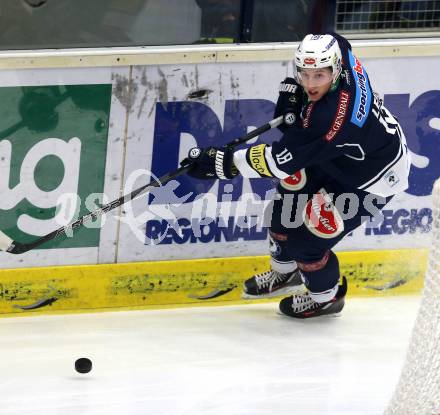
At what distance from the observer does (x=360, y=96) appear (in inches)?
177

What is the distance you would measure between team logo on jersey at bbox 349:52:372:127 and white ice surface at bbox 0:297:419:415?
951mm

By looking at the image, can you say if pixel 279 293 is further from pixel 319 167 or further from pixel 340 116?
pixel 340 116

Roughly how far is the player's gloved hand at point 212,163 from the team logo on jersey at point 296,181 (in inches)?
14.5

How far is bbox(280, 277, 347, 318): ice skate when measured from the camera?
16.4 ft

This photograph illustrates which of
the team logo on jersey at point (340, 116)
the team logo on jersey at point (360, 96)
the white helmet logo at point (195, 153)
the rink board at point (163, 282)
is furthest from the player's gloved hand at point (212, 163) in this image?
the rink board at point (163, 282)

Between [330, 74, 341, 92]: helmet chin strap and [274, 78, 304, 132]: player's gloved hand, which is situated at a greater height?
[330, 74, 341, 92]: helmet chin strap

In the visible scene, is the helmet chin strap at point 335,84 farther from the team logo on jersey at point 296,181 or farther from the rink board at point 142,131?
the rink board at point 142,131

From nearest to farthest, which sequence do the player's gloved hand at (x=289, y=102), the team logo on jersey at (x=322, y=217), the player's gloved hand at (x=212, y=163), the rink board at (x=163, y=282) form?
the player's gloved hand at (x=212, y=163), the player's gloved hand at (x=289, y=102), the team logo on jersey at (x=322, y=217), the rink board at (x=163, y=282)

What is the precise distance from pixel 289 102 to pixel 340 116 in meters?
0.35

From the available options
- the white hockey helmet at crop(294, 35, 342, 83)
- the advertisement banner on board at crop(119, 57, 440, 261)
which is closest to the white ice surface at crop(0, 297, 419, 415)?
the advertisement banner on board at crop(119, 57, 440, 261)

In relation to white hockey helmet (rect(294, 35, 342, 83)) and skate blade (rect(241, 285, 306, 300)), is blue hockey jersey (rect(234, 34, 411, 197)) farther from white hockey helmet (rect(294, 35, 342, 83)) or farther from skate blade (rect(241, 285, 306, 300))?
skate blade (rect(241, 285, 306, 300))

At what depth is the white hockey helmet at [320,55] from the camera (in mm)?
4387

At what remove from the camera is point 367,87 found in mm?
4586

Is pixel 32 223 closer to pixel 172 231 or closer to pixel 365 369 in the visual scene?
pixel 172 231
